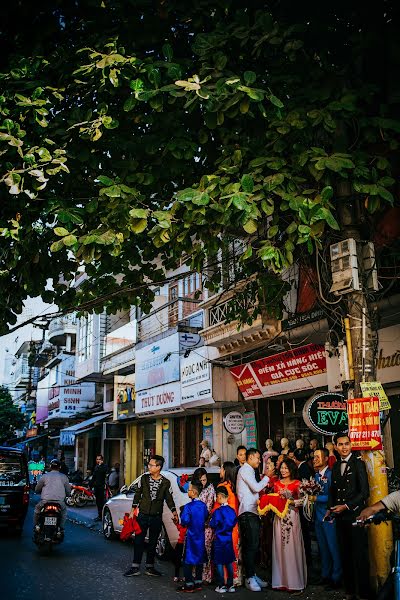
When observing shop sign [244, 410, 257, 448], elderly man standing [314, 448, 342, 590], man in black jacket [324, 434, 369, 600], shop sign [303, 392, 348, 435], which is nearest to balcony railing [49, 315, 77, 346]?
shop sign [244, 410, 257, 448]

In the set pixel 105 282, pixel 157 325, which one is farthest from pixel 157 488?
pixel 157 325

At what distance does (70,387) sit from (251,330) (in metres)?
21.1

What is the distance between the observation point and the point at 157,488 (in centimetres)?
913

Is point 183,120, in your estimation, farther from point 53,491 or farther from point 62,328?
point 62,328

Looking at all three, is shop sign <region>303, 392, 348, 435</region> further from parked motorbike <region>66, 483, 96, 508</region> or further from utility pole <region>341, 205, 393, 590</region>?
parked motorbike <region>66, 483, 96, 508</region>

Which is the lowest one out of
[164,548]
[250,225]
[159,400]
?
[164,548]

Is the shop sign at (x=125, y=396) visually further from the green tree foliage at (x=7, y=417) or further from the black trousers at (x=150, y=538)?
the green tree foliage at (x=7, y=417)

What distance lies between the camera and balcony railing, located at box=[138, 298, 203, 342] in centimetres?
1989

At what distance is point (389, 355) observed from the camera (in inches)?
455

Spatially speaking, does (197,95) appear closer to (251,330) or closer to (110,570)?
(110,570)

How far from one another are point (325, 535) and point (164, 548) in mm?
3328

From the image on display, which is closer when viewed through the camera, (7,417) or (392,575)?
(392,575)

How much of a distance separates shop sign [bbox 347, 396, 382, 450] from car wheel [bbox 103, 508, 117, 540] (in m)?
7.41

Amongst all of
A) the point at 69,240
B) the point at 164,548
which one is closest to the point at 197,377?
the point at 164,548
